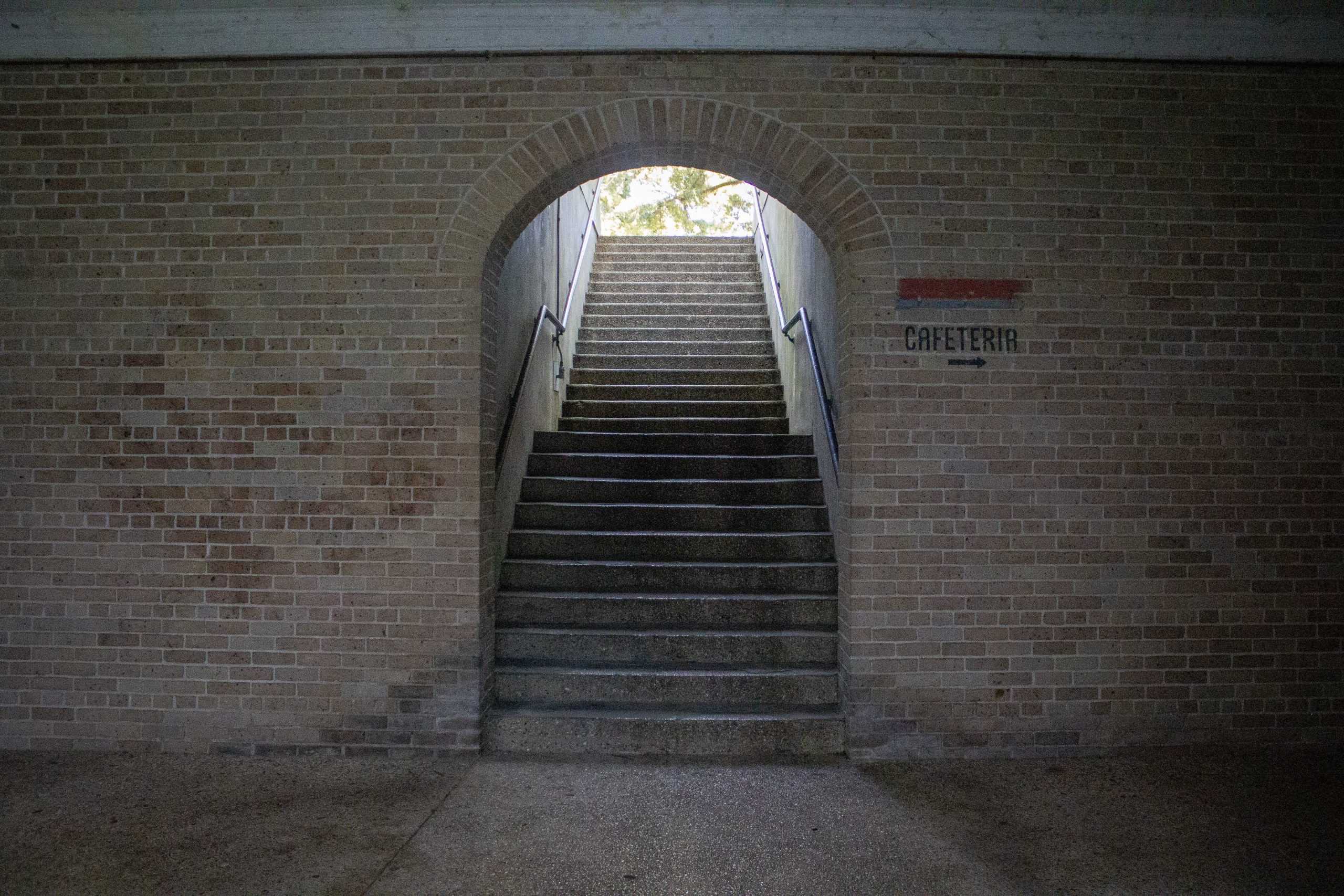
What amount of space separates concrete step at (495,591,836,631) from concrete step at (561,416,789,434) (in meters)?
2.20

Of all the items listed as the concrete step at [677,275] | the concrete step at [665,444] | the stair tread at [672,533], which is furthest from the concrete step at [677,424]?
the concrete step at [677,275]

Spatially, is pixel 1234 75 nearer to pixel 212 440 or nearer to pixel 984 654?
pixel 984 654

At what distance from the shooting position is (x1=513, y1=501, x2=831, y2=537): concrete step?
17.3ft

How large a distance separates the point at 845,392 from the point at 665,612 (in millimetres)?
1638

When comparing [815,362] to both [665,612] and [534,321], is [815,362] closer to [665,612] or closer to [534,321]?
[665,612]

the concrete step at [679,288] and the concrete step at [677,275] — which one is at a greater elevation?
the concrete step at [677,275]

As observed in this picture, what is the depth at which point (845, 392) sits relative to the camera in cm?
401

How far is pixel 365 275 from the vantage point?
3951 mm

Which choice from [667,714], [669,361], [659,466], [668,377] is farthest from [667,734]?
[669,361]

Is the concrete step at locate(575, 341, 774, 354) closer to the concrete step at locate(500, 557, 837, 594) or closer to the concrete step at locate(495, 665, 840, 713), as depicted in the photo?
the concrete step at locate(500, 557, 837, 594)

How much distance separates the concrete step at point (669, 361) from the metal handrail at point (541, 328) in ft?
1.46

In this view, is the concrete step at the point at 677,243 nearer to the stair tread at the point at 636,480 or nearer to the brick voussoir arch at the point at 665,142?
the stair tread at the point at 636,480

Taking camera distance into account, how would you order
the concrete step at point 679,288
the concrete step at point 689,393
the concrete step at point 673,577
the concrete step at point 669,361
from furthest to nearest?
the concrete step at point 679,288 < the concrete step at point 669,361 < the concrete step at point 689,393 < the concrete step at point 673,577

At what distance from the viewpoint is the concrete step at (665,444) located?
20.2 feet
